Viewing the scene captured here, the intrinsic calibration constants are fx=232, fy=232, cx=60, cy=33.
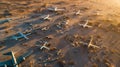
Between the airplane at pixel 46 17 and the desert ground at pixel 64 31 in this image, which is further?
the airplane at pixel 46 17

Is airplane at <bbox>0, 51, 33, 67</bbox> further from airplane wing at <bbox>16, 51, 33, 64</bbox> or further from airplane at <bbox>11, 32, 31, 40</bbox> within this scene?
airplane at <bbox>11, 32, 31, 40</bbox>

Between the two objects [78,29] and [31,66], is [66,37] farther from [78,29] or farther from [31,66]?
[31,66]

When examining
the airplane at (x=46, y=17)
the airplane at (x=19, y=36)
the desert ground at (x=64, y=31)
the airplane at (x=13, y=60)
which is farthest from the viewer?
the airplane at (x=46, y=17)

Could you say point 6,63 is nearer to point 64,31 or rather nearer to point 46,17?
point 64,31

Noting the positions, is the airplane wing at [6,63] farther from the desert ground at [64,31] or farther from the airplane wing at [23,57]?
the desert ground at [64,31]

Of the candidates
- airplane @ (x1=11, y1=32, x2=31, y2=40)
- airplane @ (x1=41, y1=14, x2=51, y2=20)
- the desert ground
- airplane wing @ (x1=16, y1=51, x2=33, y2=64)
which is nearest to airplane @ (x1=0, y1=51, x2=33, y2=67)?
airplane wing @ (x1=16, y1=51, x2=33, y2=64)

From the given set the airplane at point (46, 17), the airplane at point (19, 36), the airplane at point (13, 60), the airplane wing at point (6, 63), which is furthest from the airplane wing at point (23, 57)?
the airplane at point (46, 17)

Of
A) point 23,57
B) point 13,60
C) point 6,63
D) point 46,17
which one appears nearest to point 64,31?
point 46,17

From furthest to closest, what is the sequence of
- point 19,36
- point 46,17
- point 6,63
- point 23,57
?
point 46,17 → point 19,36 → point 23,57 → point 6,63
